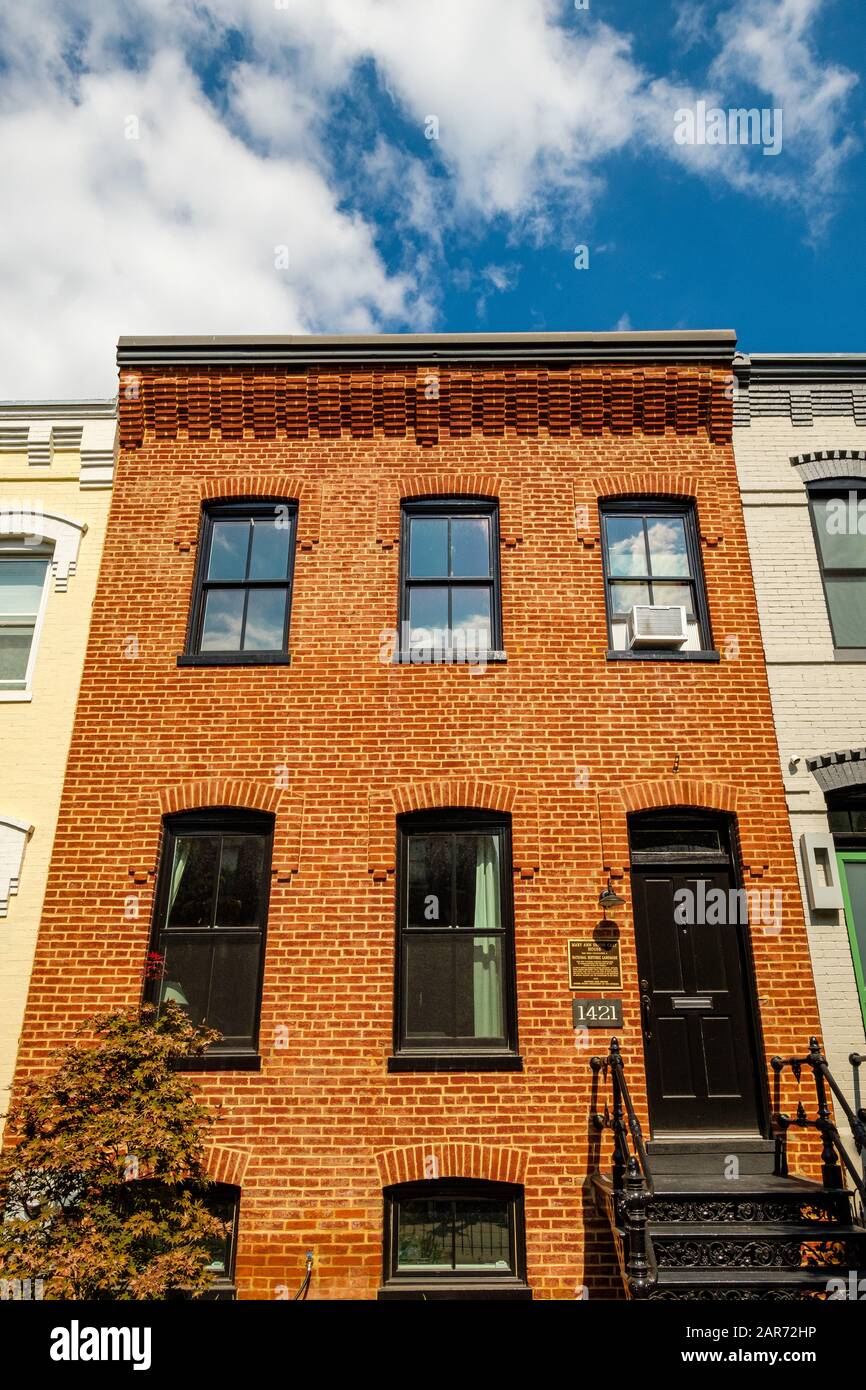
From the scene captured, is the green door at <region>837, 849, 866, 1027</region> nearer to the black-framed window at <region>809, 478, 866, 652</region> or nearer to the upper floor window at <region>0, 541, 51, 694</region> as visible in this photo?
the black-framed window at <region>809, 478, 866, 652</region>

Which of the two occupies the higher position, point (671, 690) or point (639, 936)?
point (671, 690)

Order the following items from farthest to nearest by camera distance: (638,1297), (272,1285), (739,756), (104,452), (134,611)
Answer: (104,452)
(134,611)
(739,756)
(272,1285)
(638,1297)

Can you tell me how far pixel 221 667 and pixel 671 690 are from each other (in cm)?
432

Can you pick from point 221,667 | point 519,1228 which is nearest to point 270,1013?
point 519,1228

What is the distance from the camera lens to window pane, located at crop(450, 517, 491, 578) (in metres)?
8.70

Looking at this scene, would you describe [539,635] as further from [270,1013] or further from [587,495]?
[270,1013]

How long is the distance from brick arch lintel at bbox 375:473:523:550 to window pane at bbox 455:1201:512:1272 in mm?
6056

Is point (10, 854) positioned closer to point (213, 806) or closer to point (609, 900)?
point (213, 806)

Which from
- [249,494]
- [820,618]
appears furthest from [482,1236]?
[249,494]

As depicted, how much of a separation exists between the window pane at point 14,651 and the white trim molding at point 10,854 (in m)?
1.53

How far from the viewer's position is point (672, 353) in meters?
9.07

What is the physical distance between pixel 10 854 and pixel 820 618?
25.9ft

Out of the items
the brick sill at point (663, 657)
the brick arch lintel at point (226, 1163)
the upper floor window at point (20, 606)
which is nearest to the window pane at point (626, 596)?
the brick sill at point (663, 657)

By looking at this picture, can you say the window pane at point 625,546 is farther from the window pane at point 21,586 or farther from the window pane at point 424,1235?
the window pane at point 424,1235
